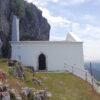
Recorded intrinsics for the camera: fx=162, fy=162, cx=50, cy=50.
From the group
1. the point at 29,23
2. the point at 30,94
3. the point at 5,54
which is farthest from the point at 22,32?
the point at 30,94

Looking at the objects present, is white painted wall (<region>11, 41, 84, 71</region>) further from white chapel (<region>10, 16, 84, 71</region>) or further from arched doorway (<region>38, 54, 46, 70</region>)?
arched doorway (<region>38, 54, 46, 70</region>)

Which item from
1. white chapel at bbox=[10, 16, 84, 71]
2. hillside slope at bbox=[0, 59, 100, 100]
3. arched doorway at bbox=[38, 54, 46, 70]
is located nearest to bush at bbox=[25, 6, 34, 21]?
white chapel at bbox=[10, 16, 84, 71]

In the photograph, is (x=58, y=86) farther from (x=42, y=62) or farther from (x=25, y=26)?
(x=25, y=26)

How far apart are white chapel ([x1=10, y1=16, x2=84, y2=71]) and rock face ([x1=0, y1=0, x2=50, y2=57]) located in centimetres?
382

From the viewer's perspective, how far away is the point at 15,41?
30.8 meters

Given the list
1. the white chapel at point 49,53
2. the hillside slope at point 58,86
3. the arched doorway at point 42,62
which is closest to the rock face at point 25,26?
the white chapel at point 49,53

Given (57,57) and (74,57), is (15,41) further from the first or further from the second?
(74,57)

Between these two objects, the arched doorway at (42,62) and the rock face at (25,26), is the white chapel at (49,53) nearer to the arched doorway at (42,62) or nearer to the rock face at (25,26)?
the arched doorway at (42,62)

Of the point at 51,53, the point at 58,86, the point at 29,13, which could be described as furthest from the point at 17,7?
the point at 58,86

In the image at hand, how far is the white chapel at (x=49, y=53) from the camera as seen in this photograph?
29703mm

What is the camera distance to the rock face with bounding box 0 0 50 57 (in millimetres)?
32406

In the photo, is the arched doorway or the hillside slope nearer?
the hillside slope

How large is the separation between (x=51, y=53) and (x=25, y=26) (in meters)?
16.8

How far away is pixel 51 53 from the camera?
1185 inches
